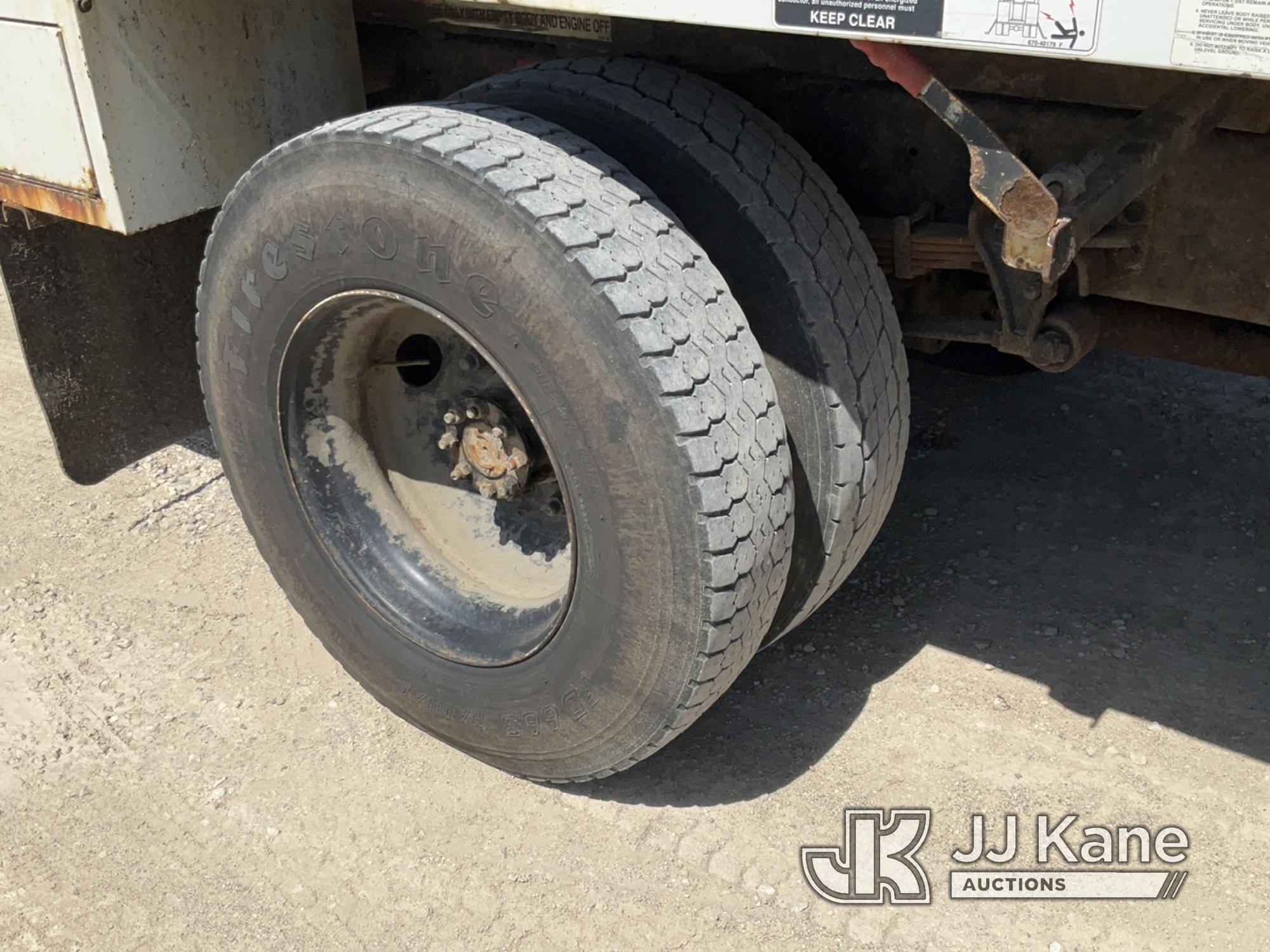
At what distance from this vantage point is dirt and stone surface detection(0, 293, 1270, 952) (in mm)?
2434

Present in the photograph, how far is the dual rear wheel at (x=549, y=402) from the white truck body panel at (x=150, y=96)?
0.18 meters

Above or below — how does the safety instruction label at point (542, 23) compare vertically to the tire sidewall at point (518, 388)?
Answer: above

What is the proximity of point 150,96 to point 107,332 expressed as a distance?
0.86m

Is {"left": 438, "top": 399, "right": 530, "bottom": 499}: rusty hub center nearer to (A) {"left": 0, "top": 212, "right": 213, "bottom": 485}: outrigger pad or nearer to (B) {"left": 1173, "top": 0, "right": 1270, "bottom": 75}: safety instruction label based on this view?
(A) {"left": 0, "top": 212, "right": 213, "bottom": 485}: outrigger pad

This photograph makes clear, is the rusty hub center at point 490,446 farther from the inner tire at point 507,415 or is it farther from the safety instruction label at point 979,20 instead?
the safety instruction label at point 979,20

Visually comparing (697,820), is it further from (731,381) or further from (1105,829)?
(731,381)

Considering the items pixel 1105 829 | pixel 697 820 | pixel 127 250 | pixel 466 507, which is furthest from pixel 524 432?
pixel 1105 829

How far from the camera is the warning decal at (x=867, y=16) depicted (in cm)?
159

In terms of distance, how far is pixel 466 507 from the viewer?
288 centimetres

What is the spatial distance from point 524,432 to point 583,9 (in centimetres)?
102

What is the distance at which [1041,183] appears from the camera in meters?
1.80

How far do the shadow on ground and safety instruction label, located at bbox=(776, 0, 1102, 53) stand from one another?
5.42 ft

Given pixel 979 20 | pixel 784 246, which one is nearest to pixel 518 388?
pixel 784 246

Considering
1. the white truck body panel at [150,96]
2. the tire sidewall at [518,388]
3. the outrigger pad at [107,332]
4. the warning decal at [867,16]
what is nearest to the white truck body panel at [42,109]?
the white truck body panel at [150,96]
